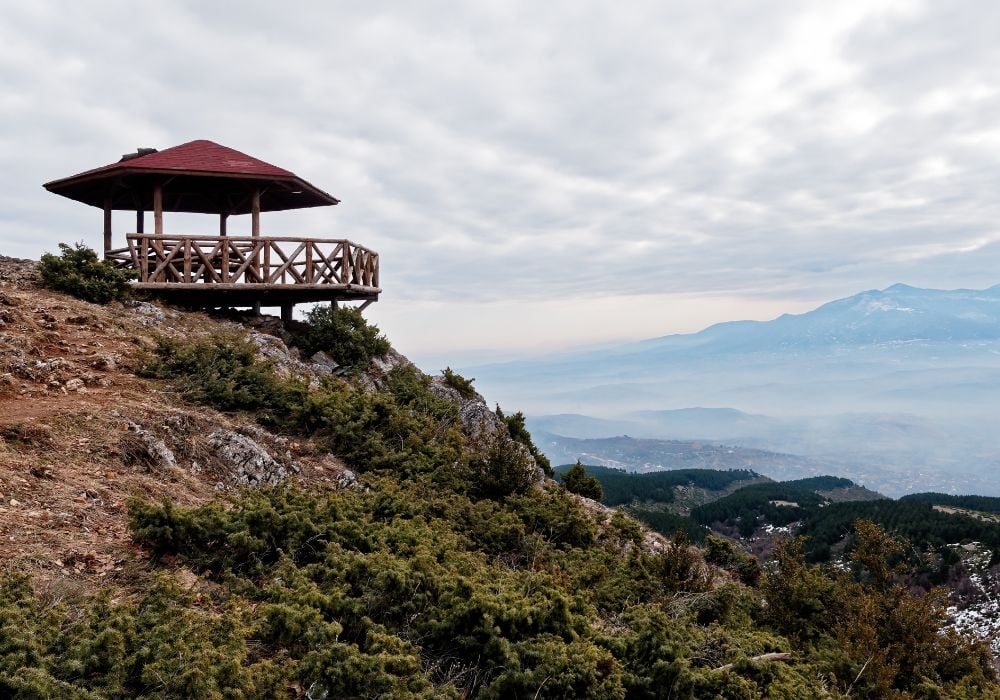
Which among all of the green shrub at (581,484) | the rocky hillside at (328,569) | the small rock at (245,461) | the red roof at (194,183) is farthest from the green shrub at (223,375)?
the green shrub at (581,484)

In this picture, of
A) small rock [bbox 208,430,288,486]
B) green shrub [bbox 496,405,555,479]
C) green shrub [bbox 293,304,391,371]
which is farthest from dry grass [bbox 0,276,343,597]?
green shrub [bbox 496,405,555,479]

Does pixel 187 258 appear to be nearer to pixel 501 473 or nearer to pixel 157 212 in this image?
pixel 157 212

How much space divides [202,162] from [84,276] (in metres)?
4.79

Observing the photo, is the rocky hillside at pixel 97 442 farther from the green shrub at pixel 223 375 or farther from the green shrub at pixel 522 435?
the green shrub at pixel 522 435

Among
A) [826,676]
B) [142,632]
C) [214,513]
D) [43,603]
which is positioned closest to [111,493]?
[214,513]

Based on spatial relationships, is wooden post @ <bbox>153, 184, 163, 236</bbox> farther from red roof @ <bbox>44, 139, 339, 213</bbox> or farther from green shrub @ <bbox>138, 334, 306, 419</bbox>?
green shrub @ <bbox>138, 334, 306, 419</bbox>

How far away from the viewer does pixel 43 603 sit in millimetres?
4902

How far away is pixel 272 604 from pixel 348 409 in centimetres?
647

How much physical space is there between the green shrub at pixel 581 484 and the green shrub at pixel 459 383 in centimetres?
357

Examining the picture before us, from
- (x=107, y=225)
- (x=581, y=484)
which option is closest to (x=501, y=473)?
(x=581, y=484)

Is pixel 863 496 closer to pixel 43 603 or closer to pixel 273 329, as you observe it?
pixel 273 329

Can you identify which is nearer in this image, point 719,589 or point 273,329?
point 719,589

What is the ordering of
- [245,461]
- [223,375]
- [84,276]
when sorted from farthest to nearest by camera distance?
[84,276], [223,375], [245,461]

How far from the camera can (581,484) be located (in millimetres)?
15266
